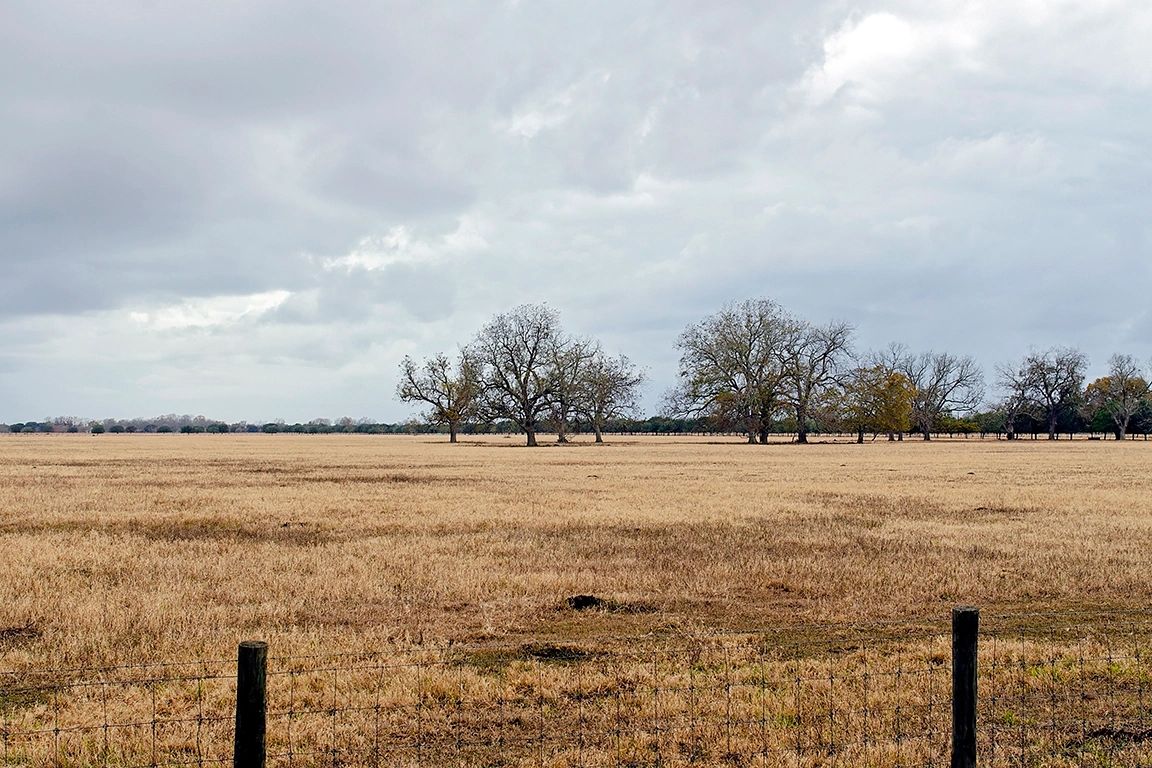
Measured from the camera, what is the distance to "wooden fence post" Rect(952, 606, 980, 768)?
227 inches

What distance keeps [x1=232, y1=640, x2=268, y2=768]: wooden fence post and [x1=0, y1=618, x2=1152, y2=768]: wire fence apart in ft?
6.17

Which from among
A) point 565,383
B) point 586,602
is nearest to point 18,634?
point 586,602

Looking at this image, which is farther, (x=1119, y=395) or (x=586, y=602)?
(x=1119, y=395)

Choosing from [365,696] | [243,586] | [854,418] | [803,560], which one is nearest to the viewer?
[365,696]

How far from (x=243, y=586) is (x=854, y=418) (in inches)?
3779

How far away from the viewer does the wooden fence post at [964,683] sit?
5.76m

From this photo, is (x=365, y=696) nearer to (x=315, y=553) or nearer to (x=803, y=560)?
(x=315, y=553)

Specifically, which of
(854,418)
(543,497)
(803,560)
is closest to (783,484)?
(543,497)

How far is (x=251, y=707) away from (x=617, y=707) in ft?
12.4

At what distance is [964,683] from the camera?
5.79 m

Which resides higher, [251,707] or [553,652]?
[251,707]

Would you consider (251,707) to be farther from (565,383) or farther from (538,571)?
(565,383)

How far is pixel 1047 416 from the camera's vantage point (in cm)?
14175

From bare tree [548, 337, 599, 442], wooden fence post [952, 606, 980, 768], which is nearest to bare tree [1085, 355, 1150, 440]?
bare tree [548, 337, 599, 442]
